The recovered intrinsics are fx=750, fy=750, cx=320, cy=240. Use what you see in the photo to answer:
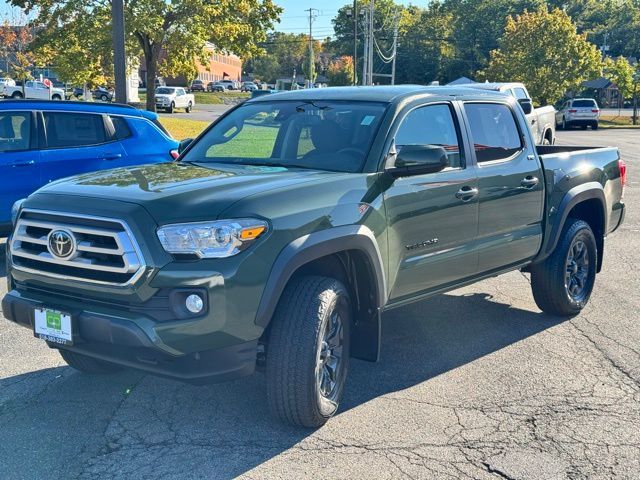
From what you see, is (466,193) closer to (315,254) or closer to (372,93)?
(372,93)

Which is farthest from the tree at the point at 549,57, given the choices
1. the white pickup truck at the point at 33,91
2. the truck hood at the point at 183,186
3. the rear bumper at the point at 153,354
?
the rear bumper at the point at 153,354

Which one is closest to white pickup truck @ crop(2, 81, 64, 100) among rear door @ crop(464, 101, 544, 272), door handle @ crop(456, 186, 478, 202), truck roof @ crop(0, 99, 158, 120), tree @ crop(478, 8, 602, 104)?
tree @ crop(478, 8, 602, 104)

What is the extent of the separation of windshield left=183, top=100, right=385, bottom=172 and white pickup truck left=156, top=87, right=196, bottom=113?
4320 cm

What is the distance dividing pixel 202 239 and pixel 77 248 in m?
0.69

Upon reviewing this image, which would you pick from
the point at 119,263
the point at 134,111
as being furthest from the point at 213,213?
the point at 134,111

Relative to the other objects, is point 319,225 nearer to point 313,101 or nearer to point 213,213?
point 213,213

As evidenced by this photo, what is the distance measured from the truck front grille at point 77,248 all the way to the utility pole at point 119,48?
11.2 m

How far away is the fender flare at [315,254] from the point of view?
376 cm

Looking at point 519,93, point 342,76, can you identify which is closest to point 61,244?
point 519,93

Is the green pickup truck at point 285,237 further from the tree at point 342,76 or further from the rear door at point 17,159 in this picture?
the tree at point 342,76

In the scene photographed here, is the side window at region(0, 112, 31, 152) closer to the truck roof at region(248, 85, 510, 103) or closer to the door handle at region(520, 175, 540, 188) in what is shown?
the truck roof at region(248, 85, 510, 103)

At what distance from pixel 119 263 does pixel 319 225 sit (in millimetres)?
1054

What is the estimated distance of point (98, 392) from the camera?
4664mm

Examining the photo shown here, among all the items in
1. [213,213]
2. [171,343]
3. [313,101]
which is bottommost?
[171,343]
